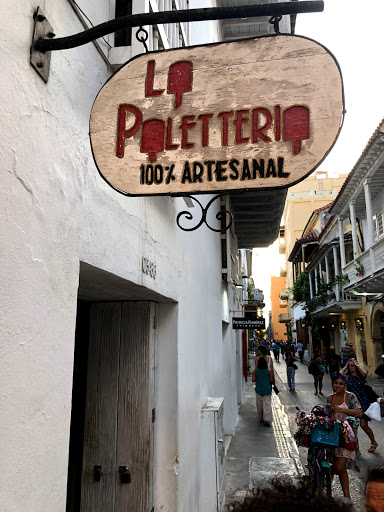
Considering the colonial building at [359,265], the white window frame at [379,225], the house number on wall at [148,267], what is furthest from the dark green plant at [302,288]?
the house number on wall at [148,267]

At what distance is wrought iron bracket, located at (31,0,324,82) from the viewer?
190 centimetres

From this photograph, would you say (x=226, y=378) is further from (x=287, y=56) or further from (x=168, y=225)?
(x=287, y=56)

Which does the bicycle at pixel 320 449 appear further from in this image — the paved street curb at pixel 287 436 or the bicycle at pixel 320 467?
the paved street curb at pixel 287 436

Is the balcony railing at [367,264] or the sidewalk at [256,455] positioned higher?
the balcony railing at [367,264]

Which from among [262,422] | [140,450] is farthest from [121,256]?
[262,422]

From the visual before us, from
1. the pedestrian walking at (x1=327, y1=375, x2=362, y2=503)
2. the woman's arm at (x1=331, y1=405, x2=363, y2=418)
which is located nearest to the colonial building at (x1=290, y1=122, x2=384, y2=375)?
the pedestrian walking at (x1=327, y1=375, x2=362, y2=503)

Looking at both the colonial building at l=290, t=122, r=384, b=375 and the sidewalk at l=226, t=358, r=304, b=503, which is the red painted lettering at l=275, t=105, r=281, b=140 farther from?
the colonial building at l=290, t=122, r=384, b=375

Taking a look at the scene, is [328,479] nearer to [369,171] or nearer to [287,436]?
[287,436]

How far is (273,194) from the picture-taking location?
9359 mm

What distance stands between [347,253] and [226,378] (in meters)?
17.2

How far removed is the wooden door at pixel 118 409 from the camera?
11.4 ft

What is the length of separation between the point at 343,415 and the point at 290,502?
4.47m

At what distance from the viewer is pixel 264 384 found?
31.8ft

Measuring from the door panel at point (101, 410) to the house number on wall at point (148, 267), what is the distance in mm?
637
